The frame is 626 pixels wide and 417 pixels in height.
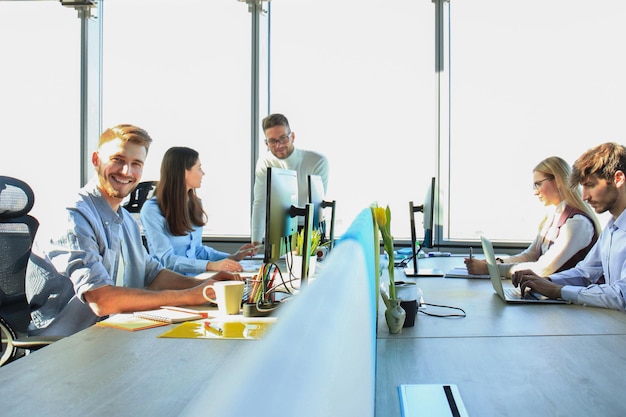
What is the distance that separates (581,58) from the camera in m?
4.84

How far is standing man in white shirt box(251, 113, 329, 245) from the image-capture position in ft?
12.7

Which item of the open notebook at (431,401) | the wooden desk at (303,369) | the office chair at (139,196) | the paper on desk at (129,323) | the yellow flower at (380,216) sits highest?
the office chair at (139,196)

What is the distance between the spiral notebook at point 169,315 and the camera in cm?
170

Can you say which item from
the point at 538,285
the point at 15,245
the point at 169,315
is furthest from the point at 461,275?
the point at 15,245

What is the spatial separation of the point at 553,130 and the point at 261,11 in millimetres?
2809

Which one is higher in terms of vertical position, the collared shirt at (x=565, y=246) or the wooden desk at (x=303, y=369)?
the wooden desk at (x=303, y=369)

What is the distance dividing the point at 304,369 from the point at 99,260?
75.0 inches

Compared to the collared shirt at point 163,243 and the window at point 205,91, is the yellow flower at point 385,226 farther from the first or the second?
the window at point 205,91

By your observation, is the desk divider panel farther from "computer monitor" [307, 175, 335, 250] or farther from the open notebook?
"computer monitor" [307, 175, 335, 250]

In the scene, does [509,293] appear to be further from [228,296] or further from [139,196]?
[139,196]

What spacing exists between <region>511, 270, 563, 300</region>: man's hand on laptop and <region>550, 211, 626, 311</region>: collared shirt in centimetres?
3

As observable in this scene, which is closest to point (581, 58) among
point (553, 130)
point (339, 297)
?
point (553, 130)

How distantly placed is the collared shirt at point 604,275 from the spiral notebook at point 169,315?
1281 mm

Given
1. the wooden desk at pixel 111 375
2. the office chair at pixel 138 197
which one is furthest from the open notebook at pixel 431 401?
the office chair at pixel 138 197
